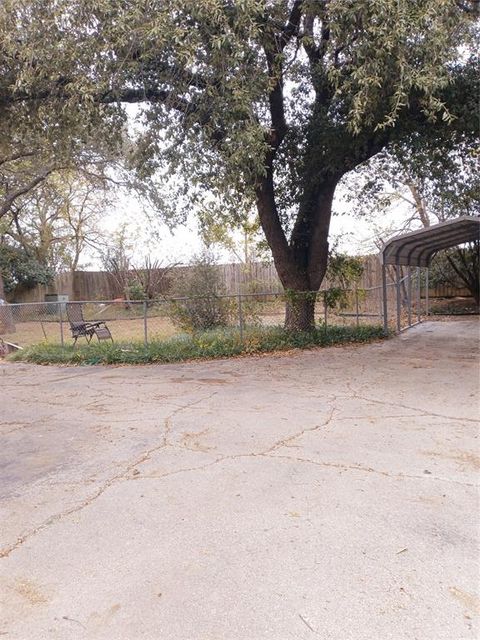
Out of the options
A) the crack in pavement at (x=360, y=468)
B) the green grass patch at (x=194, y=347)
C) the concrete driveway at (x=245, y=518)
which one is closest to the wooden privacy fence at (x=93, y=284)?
the green grass patch at (x=194, y=347)

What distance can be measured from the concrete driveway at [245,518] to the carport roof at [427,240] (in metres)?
5.03

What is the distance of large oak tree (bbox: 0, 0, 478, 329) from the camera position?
590 centimetres

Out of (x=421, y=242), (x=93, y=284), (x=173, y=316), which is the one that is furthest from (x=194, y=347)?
(x=93, y=284)

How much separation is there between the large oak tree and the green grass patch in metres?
0.96

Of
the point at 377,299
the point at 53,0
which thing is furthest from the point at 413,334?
the point at 53,0

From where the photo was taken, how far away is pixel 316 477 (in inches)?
133

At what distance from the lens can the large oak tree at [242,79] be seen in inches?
232

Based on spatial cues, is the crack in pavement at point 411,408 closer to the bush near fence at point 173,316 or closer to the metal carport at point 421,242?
the bush near fence at point 173,316

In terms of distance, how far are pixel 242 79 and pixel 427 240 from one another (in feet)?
22.9

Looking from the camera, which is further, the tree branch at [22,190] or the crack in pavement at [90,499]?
the tree branch at [22,190]

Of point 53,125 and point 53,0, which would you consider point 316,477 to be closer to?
point 53,0

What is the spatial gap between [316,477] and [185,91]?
602 cm

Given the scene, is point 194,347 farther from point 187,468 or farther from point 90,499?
point 90,499

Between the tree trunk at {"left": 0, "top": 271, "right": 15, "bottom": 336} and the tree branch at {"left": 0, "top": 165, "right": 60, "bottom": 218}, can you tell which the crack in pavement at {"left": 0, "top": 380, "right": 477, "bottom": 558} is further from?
the tree branch at {"left": 0, "top": 165, "right": 60, "bottom": 218}
